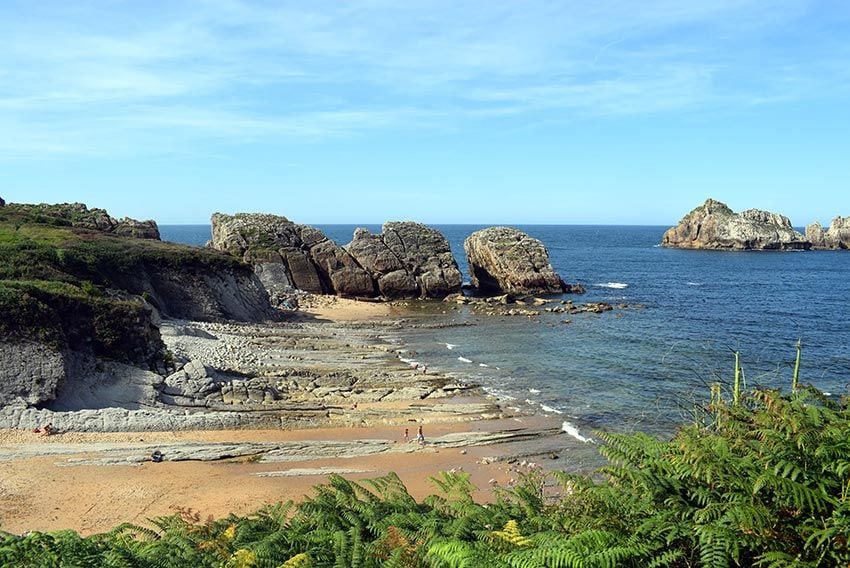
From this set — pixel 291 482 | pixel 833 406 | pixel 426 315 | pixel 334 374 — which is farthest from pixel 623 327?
pixel 833 406

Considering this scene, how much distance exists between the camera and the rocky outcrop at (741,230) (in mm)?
136125

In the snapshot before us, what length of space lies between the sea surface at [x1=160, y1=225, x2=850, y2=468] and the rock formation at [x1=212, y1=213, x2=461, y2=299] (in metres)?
8.16

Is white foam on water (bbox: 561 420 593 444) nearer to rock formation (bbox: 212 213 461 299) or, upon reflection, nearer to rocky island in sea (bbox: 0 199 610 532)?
rocky island in sea (bbox: 0 199 610 532)

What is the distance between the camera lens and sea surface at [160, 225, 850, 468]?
32562 mm

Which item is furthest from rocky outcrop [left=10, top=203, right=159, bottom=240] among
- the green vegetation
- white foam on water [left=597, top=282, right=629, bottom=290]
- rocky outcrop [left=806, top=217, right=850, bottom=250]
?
rocky outcrop [left=806, top=217, right=850, bottom=250]

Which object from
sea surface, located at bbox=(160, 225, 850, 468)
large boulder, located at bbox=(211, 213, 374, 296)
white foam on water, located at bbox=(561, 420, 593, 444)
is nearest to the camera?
white foam on water, located at bbox=(561, 420, 593, 444)

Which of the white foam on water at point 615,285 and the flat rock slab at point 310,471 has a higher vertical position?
the white foam on water at point 615,285

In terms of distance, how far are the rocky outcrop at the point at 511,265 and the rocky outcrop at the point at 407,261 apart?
4.51 meters

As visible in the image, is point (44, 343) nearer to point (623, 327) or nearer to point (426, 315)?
point (426, 315)

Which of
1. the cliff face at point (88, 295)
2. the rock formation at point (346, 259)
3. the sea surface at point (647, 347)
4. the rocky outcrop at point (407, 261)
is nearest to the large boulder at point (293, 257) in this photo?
the rock formation at point (346, 259)

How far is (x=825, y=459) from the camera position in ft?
24.6

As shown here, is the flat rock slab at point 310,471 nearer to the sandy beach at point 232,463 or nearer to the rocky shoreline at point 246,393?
the sandy beach at point 232,463

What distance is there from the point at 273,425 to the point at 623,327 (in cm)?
3366

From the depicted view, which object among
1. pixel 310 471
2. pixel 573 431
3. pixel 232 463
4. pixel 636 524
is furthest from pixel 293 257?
pixel 636 524
